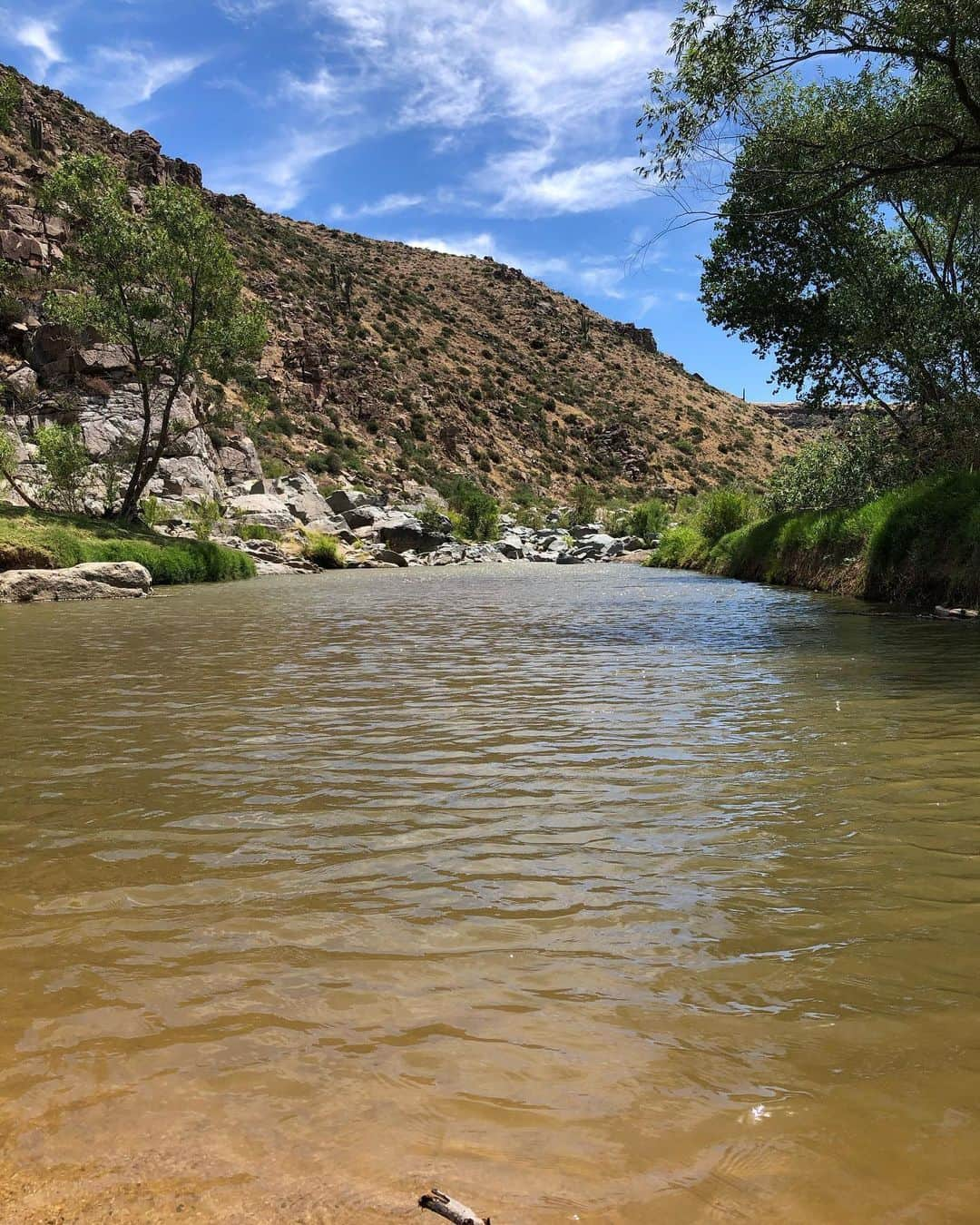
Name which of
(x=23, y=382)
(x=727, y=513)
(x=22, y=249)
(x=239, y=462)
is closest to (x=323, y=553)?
(x=239, y=462)

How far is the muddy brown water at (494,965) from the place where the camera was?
1887mm

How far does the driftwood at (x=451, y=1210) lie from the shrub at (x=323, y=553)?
3615 centimetres

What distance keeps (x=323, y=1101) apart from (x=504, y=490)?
70.8 meters

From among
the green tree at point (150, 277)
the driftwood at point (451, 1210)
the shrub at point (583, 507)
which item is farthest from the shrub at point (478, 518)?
the driftwood at point (451, 1210)

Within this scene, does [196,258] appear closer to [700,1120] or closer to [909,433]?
[909,433]

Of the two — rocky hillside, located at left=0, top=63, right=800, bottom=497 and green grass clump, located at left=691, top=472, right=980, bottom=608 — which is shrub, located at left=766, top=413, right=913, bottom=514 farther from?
rocky hillside, located at left=0, top=63, right=800, bottom=497

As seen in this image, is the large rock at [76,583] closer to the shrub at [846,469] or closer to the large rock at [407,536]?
the shrub at [846,469]

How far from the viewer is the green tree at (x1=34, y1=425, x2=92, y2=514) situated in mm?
27156

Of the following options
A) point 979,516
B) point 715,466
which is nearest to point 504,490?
point 715,466

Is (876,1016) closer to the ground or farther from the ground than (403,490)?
closer to the ground

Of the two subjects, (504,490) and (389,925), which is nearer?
(389,925)

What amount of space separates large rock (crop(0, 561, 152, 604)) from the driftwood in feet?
65.6

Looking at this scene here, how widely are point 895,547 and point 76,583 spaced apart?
17.4 metres

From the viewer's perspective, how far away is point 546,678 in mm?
8422
